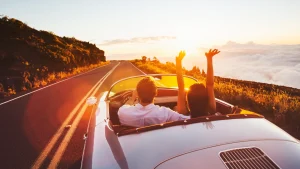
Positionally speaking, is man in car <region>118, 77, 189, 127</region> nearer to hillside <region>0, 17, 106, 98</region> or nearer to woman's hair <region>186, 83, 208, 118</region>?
woman's hair <region>186, 83, 208, 118</region>

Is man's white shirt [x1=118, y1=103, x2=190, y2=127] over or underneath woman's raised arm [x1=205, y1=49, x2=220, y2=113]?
underneath

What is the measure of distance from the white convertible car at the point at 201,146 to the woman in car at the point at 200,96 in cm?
38

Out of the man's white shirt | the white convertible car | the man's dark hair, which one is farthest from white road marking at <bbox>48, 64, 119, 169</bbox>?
the man's dark hair

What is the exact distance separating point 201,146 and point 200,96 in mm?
980

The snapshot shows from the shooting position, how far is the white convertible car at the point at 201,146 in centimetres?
200

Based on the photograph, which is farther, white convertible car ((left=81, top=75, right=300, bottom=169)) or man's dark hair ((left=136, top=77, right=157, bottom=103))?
man's dark hair ((left=136, top=77, right=157, bottom=103))

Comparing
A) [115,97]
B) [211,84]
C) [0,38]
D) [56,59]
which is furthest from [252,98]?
[0,38]

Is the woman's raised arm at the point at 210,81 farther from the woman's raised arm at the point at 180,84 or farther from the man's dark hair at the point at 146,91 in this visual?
the man's dark hair at the point at 146,91

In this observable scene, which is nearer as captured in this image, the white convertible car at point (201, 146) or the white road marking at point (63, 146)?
the white convertible car at point (201, 146)

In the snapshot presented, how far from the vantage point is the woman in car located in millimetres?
3080

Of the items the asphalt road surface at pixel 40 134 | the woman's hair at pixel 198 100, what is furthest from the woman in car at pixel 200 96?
the asphalt road surface at pixel 40 134

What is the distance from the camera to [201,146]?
7.08 ft

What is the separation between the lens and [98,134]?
10.6 feet

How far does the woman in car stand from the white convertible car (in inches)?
15.1
